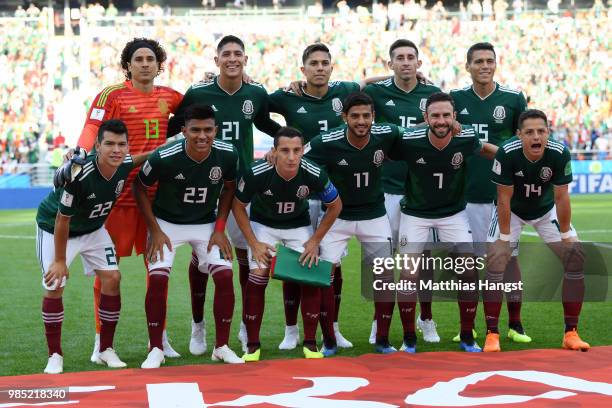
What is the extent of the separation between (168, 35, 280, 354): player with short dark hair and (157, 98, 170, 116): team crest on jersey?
0.14 meters

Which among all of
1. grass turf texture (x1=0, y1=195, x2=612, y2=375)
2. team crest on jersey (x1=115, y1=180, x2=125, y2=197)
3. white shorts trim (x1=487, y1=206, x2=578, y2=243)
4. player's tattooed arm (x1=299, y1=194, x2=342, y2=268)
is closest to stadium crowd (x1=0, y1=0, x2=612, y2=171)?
grass turf texture (x1=0, y1=195, x2=612, y2=375)

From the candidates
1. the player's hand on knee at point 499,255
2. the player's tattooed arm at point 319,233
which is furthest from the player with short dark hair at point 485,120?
the player's tattooed arm at point 319,233

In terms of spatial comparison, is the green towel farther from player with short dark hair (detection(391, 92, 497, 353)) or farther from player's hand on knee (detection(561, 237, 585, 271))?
player's hand on knee (detection(561, 237, 585, 271))

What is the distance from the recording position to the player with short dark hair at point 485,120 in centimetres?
700

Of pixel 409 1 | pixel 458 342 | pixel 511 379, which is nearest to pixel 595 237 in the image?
pixel 458 342

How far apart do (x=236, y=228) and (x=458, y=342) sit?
5.99 feet

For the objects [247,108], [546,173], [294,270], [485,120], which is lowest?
[294,270]

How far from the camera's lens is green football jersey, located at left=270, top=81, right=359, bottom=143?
6.95 m

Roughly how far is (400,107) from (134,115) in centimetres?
201

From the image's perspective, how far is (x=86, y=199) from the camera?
5.83 metres

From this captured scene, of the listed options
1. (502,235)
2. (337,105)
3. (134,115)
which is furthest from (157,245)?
(502,235)

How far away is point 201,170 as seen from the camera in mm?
6219

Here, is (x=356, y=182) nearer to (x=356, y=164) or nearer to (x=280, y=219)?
(x=356, y=164)

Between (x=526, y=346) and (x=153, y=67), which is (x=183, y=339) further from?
(x=526, y=346)
